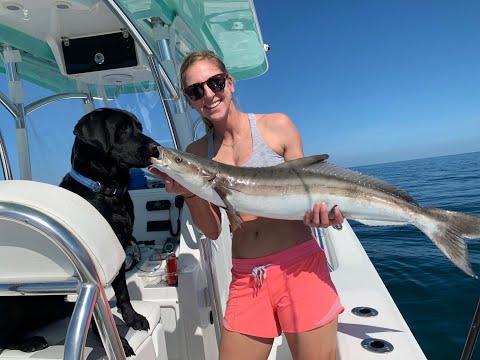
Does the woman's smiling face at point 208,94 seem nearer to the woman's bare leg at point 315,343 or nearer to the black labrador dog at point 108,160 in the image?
the black labrador dog at point 108,160

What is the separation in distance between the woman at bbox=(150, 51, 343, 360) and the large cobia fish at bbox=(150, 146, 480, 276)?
12 cm

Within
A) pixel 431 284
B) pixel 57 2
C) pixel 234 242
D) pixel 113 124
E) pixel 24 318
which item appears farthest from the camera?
pixel 431 284

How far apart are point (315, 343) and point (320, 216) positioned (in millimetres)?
757

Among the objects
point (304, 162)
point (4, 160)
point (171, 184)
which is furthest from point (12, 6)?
point (304, 162)

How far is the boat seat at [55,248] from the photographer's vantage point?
1426 mm

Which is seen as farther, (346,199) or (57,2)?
(57,2)

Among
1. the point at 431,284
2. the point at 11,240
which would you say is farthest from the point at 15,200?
the point at 431,284

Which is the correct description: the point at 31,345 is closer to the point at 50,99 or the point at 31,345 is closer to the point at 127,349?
the point at 127,349

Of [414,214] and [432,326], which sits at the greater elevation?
[414,214]

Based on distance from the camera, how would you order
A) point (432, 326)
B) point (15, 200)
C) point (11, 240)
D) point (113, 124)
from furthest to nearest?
1. point (432, 326)
2. point (113, 124)
3. point (11, 240)
4. point (15, 200)

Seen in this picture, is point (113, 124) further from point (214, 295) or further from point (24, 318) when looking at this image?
point (214, 295)

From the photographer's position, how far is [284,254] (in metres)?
2.20

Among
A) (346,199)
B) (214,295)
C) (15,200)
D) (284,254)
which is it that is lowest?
(214,295)

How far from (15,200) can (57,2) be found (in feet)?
9.37
